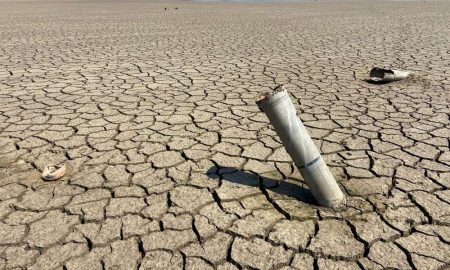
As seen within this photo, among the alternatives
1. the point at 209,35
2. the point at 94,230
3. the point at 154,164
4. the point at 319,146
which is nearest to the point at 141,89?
the point at 154,164

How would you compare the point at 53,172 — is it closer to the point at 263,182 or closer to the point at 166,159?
the point at 166,159

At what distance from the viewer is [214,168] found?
10.2 feet

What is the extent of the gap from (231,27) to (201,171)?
10.2 metres

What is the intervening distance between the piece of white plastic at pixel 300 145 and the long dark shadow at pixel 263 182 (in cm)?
14

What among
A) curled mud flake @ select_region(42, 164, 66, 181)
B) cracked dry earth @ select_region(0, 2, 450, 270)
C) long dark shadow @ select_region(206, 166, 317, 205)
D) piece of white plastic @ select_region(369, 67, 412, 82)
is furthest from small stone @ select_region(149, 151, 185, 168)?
piece of white plastic @ select_region(369, 67, 412, 82)

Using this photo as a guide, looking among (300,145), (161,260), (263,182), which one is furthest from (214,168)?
Result: (161,260)

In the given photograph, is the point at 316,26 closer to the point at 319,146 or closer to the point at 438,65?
the point at 438,65

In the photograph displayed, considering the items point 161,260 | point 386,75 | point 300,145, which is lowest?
point 161,260

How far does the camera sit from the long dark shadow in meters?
2.67

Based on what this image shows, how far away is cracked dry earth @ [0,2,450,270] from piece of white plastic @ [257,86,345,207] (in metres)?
0.11

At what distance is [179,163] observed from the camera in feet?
10.5

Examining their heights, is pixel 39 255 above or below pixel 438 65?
below

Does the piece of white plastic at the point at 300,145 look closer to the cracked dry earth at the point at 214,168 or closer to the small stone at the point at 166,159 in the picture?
the cracked dry earth at the point at 214,168

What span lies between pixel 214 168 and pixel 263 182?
453 millimetres
